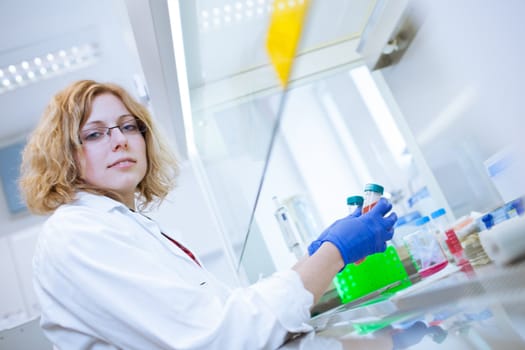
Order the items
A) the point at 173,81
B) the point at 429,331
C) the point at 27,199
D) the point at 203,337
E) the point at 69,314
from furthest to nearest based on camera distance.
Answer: the point at 173,81
the point at 27,199
the point at 69,314
the point at 203,337
the point at 429,331

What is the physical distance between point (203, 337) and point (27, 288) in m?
3.16

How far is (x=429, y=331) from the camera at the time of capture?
0.53 metres

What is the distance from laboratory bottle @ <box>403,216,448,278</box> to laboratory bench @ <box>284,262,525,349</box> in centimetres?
51

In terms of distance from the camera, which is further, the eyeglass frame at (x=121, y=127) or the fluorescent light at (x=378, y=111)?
the fluorescent light at (x=378, y=111)

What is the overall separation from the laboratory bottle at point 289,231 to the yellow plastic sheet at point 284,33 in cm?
99

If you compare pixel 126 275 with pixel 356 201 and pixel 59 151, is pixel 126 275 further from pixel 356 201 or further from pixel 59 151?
pixel 356 201

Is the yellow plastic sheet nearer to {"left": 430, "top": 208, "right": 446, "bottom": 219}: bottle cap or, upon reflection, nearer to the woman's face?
the woman's face

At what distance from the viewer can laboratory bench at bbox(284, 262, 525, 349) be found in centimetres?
43

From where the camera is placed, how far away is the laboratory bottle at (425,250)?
4.76 ft

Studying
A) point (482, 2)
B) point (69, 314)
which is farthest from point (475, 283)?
point (69, 314)

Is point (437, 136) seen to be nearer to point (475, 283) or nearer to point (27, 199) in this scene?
point (475, 283)

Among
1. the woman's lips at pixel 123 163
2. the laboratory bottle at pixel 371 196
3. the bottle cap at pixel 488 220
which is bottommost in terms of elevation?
the bottle cap at pixel 488 220

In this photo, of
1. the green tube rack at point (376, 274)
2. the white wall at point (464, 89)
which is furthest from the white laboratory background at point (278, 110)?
the green tube rack at point (376, 274)

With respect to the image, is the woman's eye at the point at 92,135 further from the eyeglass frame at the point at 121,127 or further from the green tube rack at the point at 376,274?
the green tube rack at the point at 376,274
